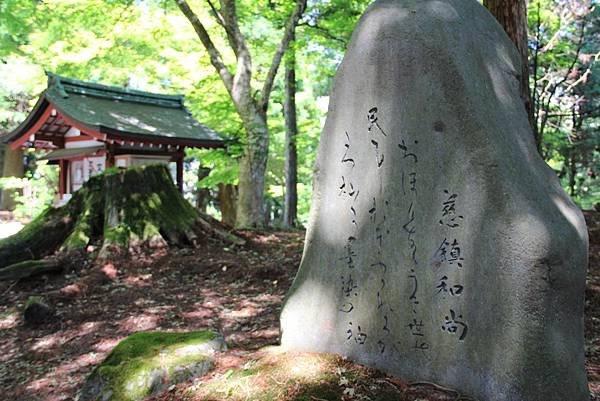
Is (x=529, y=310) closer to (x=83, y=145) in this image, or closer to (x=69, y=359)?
(x=69, y=359)

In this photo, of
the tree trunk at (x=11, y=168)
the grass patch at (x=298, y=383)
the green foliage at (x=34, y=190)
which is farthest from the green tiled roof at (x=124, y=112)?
the grass patch at (x=298, y=383)

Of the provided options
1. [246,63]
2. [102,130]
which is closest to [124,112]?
[102,130]

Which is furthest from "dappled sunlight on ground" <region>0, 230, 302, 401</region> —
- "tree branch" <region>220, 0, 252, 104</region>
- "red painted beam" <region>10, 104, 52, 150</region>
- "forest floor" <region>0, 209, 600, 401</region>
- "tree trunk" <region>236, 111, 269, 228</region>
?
"red painted beam" <region>10, 104, 52, 150</region>

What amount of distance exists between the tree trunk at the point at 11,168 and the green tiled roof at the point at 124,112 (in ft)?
31.9

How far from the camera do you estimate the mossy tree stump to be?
783cm

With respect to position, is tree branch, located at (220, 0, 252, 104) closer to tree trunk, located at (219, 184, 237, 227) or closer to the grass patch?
tree trunk, located at (219, 184, 237, 227)

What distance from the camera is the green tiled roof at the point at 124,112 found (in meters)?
13.0

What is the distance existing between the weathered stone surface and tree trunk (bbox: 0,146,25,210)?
23933 millimetres

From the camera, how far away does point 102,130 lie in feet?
40.3

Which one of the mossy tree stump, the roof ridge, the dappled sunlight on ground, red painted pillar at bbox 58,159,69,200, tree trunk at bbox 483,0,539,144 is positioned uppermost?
the roof ridge

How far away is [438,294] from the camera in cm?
290

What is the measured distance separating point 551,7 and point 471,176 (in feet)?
36.2

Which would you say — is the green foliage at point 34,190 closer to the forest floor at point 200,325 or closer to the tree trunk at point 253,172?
the tree trunk at point 253,172

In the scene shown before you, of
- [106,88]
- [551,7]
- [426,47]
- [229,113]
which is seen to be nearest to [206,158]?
[229,113]
